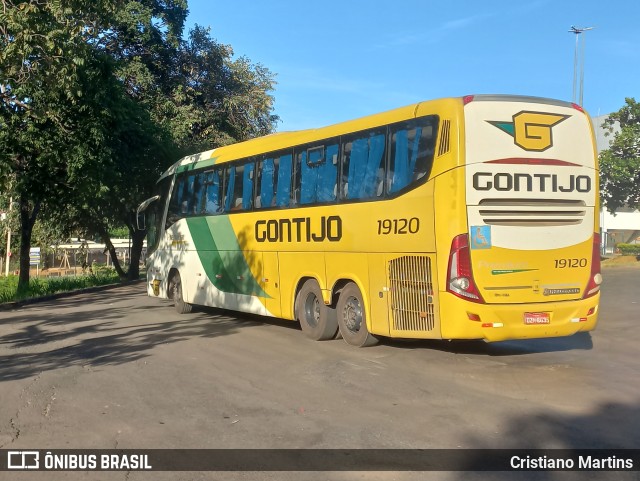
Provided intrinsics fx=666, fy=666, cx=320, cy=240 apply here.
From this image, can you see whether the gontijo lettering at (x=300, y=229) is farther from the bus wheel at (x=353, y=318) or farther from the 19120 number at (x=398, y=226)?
the 19120 number at (x=398, y=226)

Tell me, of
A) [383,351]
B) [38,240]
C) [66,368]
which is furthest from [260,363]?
[38,240]

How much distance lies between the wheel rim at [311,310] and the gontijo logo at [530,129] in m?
4.66

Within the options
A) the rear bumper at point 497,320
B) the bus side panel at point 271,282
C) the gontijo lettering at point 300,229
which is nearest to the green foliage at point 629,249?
the bus side panel at point 271,282

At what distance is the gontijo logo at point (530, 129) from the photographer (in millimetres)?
9031

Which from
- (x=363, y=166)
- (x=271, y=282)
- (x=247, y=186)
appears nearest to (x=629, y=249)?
(x=247, y=186)

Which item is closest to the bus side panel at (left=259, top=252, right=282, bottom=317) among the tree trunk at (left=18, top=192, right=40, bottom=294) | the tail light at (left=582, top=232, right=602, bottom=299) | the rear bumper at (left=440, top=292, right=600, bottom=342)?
the rear bumper at (left=440, top=292, right=600, bottom=342)

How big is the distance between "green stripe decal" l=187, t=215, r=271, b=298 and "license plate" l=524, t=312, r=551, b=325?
5.68m

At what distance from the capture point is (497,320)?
28.9ft

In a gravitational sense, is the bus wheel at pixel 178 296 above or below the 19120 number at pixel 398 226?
below

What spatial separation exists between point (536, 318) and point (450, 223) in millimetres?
1752

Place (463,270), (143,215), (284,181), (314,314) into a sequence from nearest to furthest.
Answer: (463,270) → (314,314) → (284,181) → (143,215)

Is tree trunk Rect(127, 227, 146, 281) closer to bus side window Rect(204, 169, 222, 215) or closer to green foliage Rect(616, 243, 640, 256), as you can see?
bus side window Rect(204, 169, 222, 215)

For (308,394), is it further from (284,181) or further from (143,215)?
(143,215)

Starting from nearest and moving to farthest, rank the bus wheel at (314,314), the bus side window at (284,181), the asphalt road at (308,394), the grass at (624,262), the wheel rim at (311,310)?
the asphalt road at (308,394) → the bus wheel at (314,314) → the wheel rim at (311,310) → the bus side window at (284,181) → the grass at (624,262)
